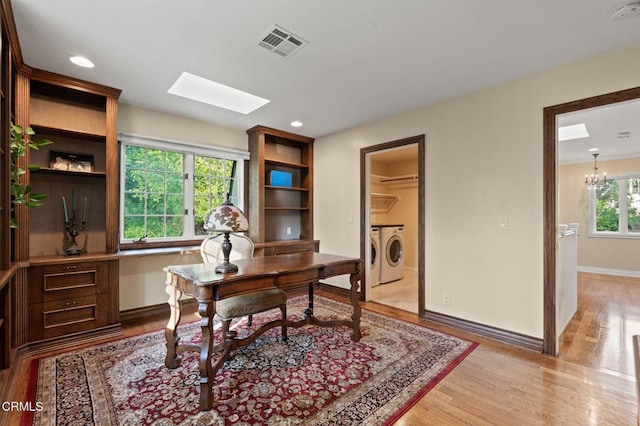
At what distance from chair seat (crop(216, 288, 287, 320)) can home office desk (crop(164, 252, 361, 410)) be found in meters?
0.20

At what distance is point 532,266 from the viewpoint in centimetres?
259

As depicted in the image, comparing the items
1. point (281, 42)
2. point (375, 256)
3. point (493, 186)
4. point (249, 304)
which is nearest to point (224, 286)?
point (249, 304)

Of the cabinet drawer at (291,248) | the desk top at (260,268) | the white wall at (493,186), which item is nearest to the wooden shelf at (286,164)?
the cabinet drawer at (291,248)

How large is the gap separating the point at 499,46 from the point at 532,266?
1856mm

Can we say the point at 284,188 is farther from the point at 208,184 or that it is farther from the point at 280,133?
the point at 208,184

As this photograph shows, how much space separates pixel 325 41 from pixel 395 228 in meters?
3.66

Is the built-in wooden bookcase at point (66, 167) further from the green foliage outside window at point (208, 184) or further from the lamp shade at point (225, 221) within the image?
Answer: the lamp shade at point (225, 221)

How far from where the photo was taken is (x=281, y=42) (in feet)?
6.99

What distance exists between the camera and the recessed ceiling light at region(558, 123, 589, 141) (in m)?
4.16

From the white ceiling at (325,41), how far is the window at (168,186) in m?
0.80

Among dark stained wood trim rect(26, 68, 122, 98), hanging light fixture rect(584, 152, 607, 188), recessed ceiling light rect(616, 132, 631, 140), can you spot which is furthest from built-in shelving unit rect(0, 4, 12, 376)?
hanging light fixture rect(584, 152, 607, 188)

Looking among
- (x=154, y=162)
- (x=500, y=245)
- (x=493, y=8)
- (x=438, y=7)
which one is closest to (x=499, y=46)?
(x=493, y=8)

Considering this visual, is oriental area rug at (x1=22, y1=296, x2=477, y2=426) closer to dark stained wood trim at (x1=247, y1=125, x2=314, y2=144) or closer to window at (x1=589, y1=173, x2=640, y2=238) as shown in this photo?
dark stained wood trim at (x1=247, y1=125, x2=314, y2=144)

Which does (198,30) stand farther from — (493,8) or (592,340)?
(592,340)
